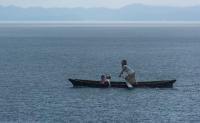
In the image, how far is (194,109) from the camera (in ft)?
238

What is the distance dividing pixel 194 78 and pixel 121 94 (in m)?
23.2

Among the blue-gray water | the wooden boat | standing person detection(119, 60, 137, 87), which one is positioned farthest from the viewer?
the wooden boat

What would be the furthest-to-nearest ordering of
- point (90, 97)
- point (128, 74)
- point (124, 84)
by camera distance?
point (124, 84) < point (128, 74) < point (90, 97)

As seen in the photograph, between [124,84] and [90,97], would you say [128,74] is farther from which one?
[90,97]

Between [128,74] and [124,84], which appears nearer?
[128,74]

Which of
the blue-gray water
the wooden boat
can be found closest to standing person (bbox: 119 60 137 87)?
the wooden boat

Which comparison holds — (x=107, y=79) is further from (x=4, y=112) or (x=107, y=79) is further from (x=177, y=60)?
(x=177, y=60)

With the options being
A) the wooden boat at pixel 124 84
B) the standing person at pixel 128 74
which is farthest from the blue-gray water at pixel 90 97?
the standing person at pixel 128 74

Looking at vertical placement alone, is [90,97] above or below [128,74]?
below

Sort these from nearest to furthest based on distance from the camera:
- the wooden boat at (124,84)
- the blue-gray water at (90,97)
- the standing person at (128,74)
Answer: the blue-gray water at (90,97), the standing person at (128,74), the wooden boat at (124,84)

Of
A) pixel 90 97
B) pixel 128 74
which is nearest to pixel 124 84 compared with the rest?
pixel 128 74

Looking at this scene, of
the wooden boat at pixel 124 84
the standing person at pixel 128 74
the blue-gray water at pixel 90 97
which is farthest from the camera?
the wooden boat at pixel 124 84

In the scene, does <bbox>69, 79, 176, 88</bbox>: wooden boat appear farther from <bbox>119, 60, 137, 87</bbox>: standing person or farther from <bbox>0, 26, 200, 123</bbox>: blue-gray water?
<bbox>0, 26, 200, 123</bbox>: blue-gray water

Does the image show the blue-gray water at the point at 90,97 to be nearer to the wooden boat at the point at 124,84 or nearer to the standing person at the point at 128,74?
the wooden boat at the point at 124,84
